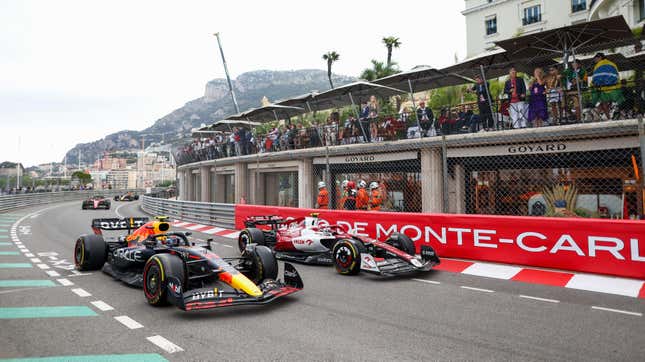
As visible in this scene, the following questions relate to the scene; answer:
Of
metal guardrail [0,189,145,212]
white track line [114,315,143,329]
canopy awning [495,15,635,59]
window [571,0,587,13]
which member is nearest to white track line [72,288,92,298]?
white track line [114,315,143,329]

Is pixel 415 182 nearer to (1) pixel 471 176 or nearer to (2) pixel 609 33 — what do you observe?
(1) pixel 471 176

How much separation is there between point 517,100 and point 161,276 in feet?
31.7

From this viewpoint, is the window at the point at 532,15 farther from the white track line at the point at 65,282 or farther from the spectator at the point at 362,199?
the white track line at the point at 65,282

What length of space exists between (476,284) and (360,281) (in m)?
1.84

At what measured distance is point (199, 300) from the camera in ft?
17.1

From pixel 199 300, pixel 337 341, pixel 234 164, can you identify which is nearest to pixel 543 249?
pixel 337 341

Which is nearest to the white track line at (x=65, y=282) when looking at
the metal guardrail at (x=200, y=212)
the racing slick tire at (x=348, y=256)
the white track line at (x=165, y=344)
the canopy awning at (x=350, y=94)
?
the white track line at (x=165, y=344)

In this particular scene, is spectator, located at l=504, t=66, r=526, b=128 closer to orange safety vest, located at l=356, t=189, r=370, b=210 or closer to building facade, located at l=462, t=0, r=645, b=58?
orange safety vest, located at l=356, t=189, r=370, b=210

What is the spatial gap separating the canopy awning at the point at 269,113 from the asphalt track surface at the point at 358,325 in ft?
45.7

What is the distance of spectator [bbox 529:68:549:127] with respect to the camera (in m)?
10.8

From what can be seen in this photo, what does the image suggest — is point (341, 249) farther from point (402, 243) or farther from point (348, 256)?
point (402, 243)

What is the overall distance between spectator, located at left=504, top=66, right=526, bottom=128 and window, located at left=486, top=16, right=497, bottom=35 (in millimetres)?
37005

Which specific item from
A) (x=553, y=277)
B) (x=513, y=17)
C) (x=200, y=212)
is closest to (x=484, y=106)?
(x=553, y=277)

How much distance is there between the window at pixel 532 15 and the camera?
4085 cm
